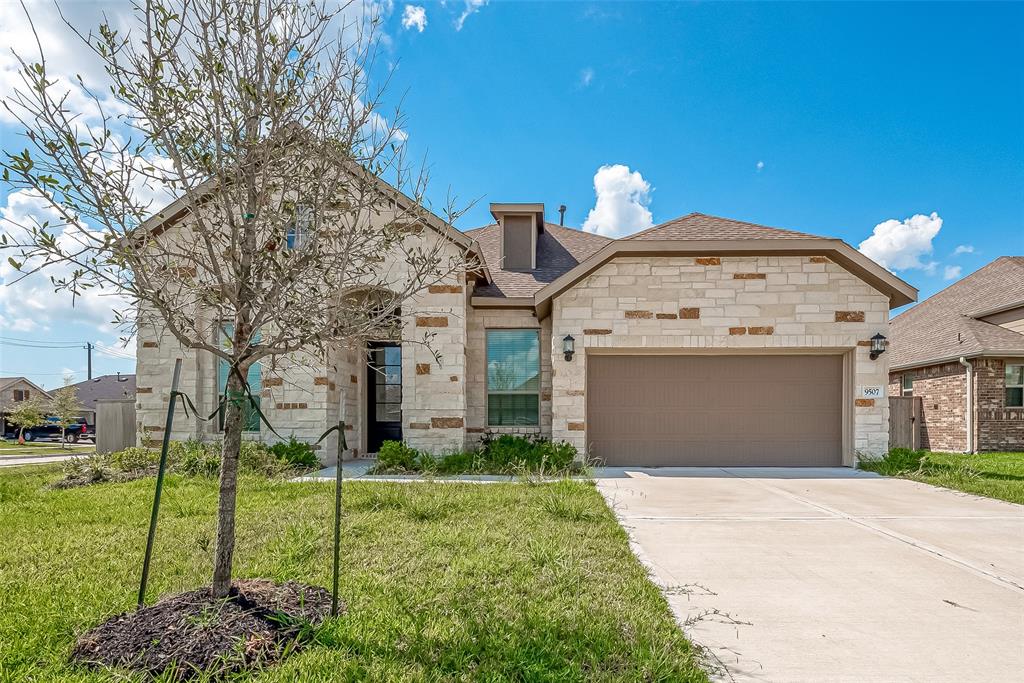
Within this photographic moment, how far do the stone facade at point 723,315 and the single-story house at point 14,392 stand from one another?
38773 mm

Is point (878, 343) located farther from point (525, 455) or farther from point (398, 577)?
point (398, 577)

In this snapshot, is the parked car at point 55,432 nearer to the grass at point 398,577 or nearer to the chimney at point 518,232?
the grass at point 398,577

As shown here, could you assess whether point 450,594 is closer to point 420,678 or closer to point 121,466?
point 420,678

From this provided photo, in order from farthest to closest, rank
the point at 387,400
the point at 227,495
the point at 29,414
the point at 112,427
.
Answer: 1. the point at 29,414
2. the point at 387,400
3. the point at 112,427
4. the point at 227,495

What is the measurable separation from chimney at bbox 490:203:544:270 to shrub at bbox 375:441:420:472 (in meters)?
4.97

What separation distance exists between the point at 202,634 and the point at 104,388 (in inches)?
2021

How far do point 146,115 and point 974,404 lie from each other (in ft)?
59.0

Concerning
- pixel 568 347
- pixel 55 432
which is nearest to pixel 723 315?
pixel 568 347

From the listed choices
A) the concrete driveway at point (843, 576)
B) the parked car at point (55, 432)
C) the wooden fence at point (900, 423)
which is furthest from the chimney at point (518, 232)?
the parked car at point (55, 432)

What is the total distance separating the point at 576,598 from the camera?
3359 millimetres

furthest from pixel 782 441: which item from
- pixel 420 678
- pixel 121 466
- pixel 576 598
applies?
pixel 121 466

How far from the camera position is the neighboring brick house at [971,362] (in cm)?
1355

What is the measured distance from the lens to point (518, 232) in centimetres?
1212

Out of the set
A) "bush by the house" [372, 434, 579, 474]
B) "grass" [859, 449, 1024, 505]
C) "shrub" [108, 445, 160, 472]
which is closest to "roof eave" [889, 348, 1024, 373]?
"grass" [859, 449, 1024, 505]
